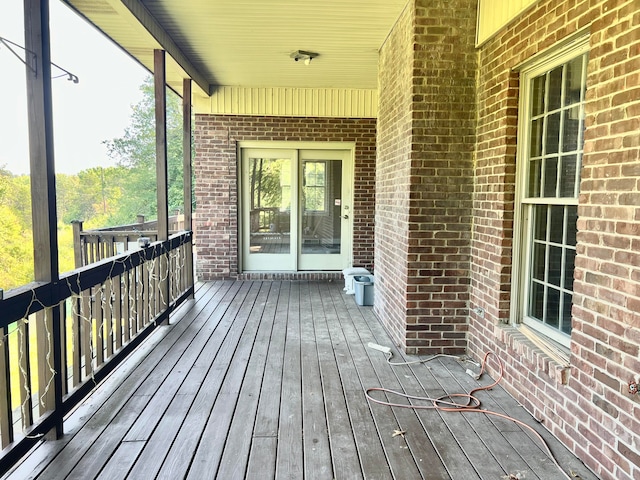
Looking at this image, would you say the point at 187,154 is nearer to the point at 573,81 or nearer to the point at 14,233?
the point at 573,81

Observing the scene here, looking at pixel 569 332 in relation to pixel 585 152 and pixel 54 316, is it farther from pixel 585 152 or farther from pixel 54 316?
pixel 54 316

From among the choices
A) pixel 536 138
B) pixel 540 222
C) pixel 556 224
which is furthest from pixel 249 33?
pixel 556 224

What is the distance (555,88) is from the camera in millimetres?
2645

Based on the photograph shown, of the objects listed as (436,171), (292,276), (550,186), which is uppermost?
(436,171)

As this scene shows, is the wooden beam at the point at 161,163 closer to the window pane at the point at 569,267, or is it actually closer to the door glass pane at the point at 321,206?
the door glass pane at the point at 321,206

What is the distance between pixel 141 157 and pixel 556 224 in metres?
21.4

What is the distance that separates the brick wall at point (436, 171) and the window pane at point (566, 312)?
1076 millimetres

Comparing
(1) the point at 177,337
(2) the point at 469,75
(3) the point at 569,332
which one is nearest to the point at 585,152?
(3) the point at 569,332

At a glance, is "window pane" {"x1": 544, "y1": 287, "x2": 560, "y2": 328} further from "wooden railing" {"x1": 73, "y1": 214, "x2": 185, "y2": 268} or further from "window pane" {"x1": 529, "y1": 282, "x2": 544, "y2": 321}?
"wooden railing" {"x1": 73, "y1": 214, "x2": 185, "y2": 268}

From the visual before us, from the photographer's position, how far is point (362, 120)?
6.81m

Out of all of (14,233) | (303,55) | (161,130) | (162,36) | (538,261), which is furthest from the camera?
(14,233)

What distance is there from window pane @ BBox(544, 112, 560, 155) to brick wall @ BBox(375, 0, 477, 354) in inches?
32.5

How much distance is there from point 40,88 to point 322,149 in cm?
496

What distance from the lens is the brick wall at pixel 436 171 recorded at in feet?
11.3
